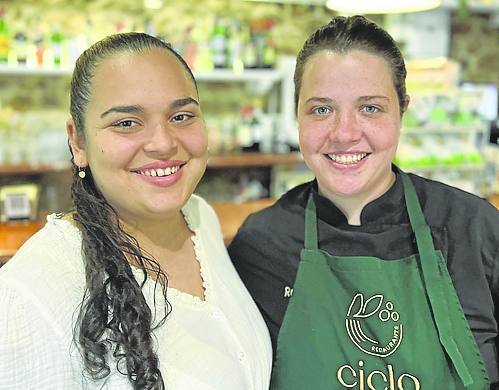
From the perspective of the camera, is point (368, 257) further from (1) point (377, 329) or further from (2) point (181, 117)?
(2) point (181, 117)

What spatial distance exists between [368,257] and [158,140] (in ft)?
1.95

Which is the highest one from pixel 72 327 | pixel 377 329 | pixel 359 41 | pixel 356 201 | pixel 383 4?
pixel 383 4

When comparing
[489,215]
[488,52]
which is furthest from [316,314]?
[488,52]

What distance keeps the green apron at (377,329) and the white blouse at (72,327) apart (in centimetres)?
10

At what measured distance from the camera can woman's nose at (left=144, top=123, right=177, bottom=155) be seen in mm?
1243

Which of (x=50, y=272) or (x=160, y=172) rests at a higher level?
(x=160, y=172)

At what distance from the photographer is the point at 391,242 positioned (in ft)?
4.94

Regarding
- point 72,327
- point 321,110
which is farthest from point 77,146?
point 321,110

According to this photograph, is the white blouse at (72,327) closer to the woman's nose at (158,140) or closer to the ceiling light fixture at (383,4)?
the woman's nose at (158,140)

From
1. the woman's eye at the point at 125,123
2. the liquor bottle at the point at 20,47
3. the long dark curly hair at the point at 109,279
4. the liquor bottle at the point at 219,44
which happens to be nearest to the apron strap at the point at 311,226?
the long dark curly hair at the point at 109,279

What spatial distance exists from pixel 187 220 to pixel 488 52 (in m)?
4.55

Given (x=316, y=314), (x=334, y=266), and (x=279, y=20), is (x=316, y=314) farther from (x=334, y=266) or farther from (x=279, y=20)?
(x=279, y=20)

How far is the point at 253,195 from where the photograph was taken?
4.58 m

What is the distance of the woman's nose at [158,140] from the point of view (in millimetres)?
1243
